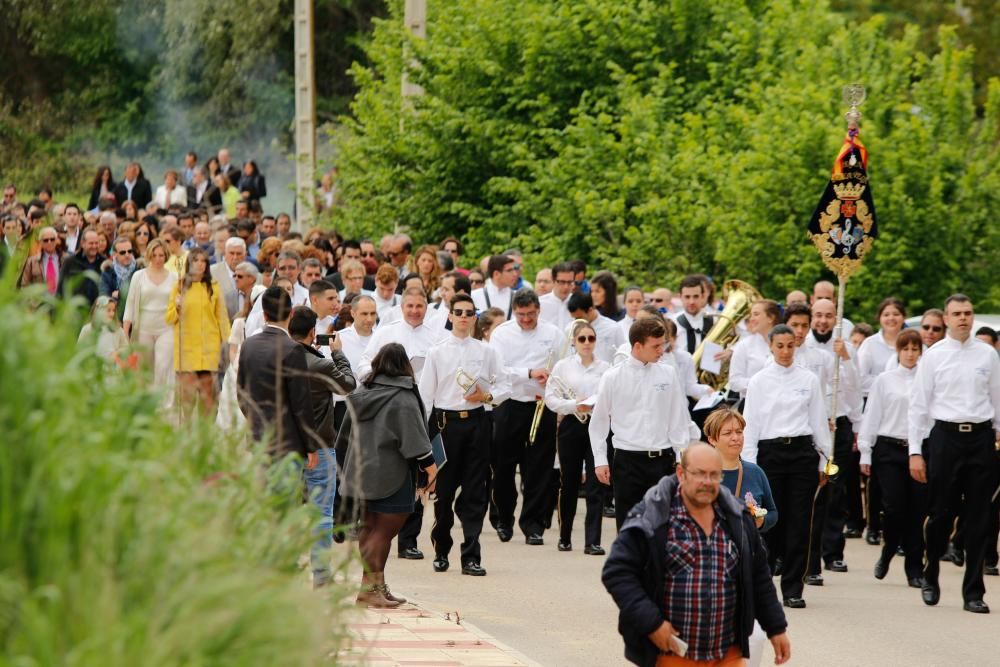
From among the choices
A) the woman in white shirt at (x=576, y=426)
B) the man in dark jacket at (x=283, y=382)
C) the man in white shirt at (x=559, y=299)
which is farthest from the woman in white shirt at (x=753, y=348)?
the man in dark jacket at (x=283, y=382)

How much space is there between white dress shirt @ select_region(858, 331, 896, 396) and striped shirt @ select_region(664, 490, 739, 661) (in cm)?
878

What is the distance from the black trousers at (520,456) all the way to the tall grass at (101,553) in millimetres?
10426

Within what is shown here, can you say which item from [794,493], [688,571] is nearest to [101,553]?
[688,571]

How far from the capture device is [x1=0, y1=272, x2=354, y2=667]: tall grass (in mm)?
4648

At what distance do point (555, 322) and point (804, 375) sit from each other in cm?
474

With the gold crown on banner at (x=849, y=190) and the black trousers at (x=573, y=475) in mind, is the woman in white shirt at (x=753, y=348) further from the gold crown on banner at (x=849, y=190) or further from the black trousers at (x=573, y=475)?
the black trousers at (x=573, y=475)

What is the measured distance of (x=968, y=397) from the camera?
43.0ft

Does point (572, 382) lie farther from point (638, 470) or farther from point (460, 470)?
point (638, 470)

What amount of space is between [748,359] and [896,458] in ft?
5.80

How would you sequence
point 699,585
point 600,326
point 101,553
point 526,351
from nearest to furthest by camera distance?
point 101,553 → point 699,585 → point 526,351 → point 600,326

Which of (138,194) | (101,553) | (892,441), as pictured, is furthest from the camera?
(138,194)

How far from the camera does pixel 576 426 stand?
15.6 m

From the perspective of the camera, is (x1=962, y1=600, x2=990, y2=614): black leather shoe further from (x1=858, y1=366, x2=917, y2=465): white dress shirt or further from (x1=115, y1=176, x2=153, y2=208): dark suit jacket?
(x1=115, y1=176, x2=153, y2=208): dark suit jacket

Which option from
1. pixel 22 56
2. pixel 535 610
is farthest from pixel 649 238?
pixel 22 56
